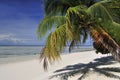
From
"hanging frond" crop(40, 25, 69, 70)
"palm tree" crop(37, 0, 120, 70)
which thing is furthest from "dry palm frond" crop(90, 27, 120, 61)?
"hanging frond" crop(40, 25, 69, 70)

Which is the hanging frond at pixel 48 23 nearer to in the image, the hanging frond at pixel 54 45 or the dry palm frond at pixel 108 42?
the hanging frond at pixel 54 45

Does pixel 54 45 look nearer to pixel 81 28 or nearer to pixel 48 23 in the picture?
pixel 48 23

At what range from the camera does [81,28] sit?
1099 cm

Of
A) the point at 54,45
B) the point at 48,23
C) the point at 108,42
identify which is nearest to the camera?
the point at 54,45

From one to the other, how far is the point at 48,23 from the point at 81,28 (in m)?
1.53

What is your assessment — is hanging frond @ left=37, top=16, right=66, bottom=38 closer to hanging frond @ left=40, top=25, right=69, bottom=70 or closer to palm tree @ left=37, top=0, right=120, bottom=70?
palm tree @ left=37, top=0, right=120, bottom=70

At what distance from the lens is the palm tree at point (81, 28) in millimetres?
9414

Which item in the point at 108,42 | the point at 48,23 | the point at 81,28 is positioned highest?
the point at 48,23

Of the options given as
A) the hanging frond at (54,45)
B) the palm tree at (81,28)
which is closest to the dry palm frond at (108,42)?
the palm tree at (81,28)

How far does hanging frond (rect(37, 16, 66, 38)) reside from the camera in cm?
1036

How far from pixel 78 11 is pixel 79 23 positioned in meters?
0.72

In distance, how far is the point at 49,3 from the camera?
11953 mm

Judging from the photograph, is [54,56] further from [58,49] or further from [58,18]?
[58,18]

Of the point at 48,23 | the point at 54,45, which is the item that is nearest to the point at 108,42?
the point at 54,45
